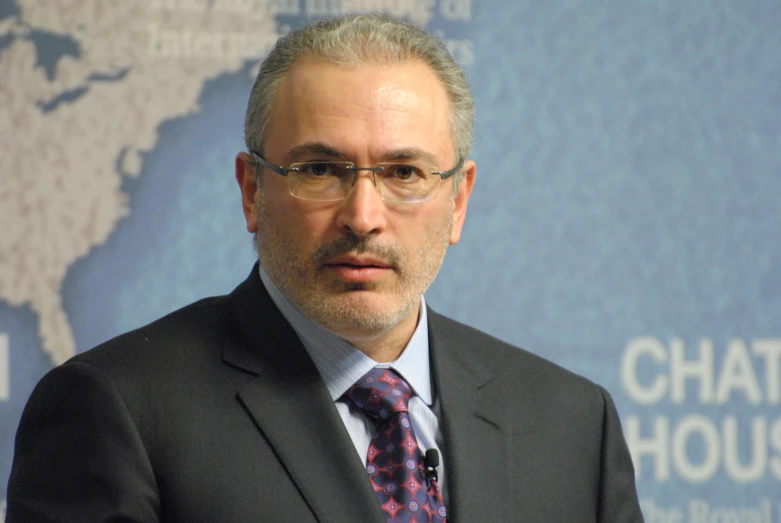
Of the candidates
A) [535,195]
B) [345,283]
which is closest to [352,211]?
[345,283]

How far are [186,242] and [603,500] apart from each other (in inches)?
47.4

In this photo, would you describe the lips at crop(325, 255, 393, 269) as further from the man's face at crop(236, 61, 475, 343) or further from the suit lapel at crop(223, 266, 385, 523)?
the suit lapel at crop(223, 266, 385, 523)

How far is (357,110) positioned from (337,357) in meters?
0.41

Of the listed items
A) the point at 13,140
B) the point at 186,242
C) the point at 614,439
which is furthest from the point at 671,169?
the point at 13,140

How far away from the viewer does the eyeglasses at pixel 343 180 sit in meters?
1.66

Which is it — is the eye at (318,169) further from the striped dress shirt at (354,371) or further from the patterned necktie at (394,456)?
the patterned necktie at (394,456)

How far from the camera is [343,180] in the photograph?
1664 mm

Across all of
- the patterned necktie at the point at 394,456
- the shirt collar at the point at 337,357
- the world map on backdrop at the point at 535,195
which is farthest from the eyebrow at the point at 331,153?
the world map on backdrop at the point at 535,195

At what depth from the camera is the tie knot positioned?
1.68 meters

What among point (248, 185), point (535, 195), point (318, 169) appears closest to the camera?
point (318, 169)

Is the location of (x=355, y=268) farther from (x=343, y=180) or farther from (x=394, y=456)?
(x=394, y=456)

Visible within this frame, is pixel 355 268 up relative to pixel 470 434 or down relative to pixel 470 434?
up

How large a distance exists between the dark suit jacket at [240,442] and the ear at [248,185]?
0.13 m

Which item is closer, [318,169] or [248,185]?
[318,169]
